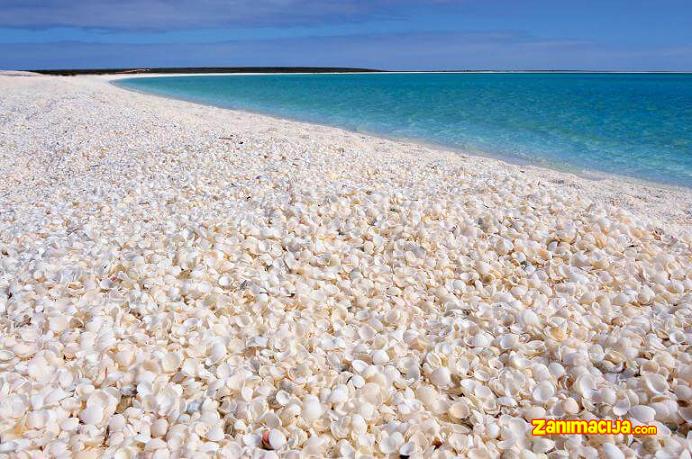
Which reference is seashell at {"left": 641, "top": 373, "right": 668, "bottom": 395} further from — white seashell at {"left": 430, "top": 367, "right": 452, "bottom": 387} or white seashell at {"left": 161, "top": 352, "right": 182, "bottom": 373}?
white seashell at {"left": 161, "top": 352, "right": 182, "bottom": 373}

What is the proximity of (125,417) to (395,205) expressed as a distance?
12.2ft

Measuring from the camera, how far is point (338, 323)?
11.9ft

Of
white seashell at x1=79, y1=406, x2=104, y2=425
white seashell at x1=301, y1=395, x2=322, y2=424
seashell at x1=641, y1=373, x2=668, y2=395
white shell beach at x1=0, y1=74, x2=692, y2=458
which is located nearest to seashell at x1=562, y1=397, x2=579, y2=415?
white shell beach at x1=0, y1=74, x2=692, y2=458

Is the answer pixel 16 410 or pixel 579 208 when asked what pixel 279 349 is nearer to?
pixel 16 410

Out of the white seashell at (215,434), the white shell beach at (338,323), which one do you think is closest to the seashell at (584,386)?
the white shell beach at (338,323)

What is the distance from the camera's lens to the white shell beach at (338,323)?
2633 mm

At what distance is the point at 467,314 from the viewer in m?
3.79

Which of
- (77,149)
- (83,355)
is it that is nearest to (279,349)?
(83,355)

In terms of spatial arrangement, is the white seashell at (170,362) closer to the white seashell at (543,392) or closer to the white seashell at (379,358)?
the white seashell at (379,358)

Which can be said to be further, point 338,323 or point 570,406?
point 338,323

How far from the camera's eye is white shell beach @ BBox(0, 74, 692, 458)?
263 centimetres

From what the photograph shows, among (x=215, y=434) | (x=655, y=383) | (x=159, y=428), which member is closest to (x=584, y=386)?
(x=655, y=383)

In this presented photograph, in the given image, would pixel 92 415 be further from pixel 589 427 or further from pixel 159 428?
pixel 589 427

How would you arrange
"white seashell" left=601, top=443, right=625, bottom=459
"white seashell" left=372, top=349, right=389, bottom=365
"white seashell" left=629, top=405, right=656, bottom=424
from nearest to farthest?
"white seashell" left=601, top=443, right=625, bottom=459 → "white seashell" left=629, top=405, right=656, bottom=424 → "white seashell" left=372, top=349, right=389, bottom=365
